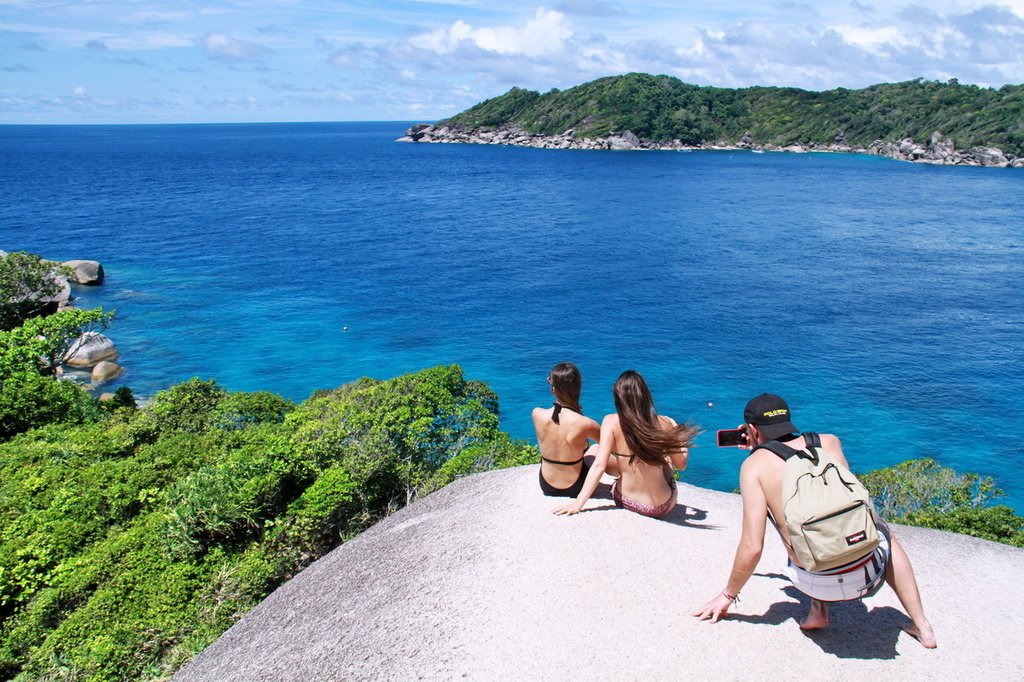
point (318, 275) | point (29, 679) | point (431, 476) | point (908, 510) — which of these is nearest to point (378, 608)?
point (29, 679)

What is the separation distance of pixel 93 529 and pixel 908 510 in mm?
17501

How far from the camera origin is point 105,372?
36.8 meters

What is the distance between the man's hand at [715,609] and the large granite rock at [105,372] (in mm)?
37425

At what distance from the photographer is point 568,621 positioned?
7.34 meters

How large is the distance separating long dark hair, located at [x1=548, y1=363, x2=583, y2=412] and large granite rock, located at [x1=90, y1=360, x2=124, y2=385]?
115 feet

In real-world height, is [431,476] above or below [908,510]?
above

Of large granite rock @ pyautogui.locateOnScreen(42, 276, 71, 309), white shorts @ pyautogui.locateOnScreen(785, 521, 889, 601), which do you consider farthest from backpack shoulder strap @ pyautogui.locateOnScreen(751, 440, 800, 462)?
large granite rock @ pyautogui.locateOnScreen(42, 276, 71, 309)

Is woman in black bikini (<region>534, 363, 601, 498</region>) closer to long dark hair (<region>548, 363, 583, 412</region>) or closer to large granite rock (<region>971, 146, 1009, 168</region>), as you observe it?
long dark hair (<region>548, 363, 583, 412</region>)

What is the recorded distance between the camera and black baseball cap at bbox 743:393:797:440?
6.41 metres

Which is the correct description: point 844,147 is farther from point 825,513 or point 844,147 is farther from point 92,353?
point 825,513

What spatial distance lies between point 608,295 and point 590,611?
1753 inches

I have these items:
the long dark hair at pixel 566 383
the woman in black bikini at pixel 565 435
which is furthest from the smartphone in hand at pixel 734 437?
the long dark hair at pixel 566 383

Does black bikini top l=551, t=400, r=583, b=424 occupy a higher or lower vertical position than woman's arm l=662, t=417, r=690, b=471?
higher

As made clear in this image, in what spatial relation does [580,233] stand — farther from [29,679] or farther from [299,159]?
[299,159]
